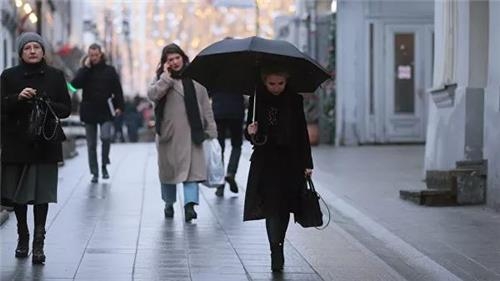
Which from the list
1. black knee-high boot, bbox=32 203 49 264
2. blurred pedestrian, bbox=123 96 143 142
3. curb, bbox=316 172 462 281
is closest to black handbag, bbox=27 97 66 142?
black knee-high boot, bbox=32 203 49 264

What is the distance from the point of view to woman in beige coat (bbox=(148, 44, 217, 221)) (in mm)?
9867

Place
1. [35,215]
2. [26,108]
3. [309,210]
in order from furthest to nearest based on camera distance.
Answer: [35,215]
[26,108]
[309,210]

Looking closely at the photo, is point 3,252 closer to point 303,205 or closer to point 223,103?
point 303,205

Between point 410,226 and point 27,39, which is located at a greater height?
point 27,39

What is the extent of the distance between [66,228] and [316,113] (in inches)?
600

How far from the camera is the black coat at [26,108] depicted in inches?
288

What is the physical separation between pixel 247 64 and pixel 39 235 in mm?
2086

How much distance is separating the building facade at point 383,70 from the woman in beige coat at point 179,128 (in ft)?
42.4

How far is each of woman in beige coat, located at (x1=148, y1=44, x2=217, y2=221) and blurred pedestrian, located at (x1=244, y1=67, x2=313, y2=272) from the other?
8.61 feet

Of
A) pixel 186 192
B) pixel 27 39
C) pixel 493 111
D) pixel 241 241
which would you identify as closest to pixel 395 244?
pixel 241 241

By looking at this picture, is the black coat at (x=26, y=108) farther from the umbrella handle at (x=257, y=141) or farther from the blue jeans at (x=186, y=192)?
the blue jeans at (x=186, y=192)

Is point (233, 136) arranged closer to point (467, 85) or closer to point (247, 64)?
point (467, 85)

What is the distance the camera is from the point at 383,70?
73.6 feet

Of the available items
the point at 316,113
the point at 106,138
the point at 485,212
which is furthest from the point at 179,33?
the point at 485,212
